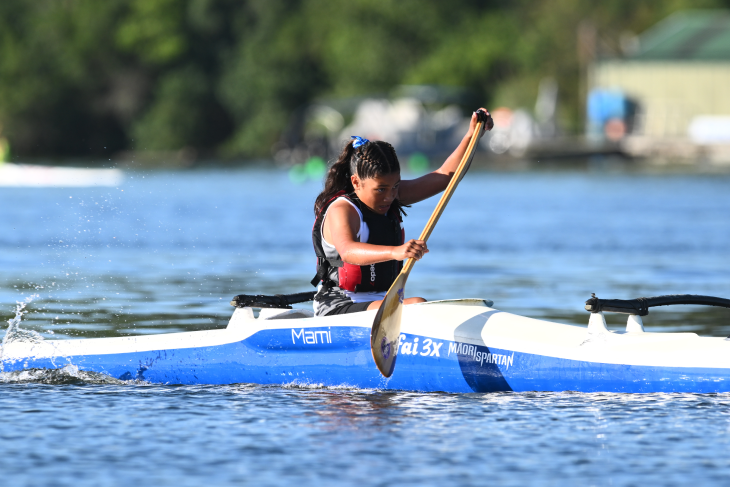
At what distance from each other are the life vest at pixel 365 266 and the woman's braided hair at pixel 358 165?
54 millimetres

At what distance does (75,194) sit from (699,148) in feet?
98.9

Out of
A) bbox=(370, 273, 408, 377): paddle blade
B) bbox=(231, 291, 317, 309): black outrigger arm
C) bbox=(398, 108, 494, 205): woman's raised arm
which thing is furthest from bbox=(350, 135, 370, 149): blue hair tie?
bbox=(231, 291, 317, 309): black outrigger arm

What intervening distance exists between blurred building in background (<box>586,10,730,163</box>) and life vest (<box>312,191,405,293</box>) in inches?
2166

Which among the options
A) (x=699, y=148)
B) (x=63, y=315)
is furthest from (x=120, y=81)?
(x=63, y=315)

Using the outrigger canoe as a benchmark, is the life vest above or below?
above

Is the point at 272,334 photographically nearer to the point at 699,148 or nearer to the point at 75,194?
the point at 75,194

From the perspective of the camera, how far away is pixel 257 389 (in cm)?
714

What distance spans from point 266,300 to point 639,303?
2209 mm

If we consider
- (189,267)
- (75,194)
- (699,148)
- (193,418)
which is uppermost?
(699,148)

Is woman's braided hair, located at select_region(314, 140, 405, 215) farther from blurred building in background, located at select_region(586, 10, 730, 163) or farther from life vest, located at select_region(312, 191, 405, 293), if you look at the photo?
blurred building in background, located at select_region(586, 10, 730, 163)

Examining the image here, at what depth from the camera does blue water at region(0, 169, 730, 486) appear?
5.41 metres

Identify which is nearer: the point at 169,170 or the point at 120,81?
the point at 169,170

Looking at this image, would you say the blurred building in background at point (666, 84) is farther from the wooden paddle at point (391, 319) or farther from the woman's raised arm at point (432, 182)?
the wooden paddle at point (391, 319)

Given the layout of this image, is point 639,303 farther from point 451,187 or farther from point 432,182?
point 432,182
